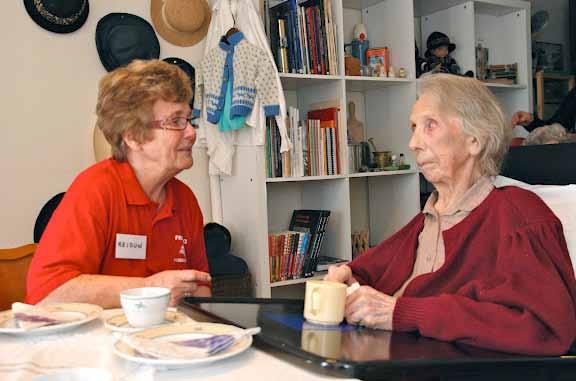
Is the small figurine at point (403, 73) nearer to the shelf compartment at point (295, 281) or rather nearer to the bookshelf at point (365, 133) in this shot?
the bookshelf at point (365, 133)

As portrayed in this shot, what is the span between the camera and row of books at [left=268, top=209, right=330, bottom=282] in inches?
113

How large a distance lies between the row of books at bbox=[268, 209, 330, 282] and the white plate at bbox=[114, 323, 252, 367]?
73.0 inches

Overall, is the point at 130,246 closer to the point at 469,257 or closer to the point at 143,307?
the point at 143,307

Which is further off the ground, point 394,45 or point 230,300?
point 394,45

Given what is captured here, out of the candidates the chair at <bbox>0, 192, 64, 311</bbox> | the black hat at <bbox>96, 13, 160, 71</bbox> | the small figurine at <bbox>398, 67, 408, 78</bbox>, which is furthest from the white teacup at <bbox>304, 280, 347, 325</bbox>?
the small figurine at <bbox>398, 67, 408, 78</bbox>

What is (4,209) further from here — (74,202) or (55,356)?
(55,356)

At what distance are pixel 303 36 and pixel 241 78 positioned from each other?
468 mm

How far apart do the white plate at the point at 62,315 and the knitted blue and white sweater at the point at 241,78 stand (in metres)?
1.57

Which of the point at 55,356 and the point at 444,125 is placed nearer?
the point at 55,356

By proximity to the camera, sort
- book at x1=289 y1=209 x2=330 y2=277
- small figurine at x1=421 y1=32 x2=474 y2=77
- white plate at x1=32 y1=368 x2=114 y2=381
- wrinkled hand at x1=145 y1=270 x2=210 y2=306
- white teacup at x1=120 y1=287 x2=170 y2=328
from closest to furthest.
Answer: white plate at x1=32 y1=368 x2=114 y2=381
white teacup at x1=120 y1=287 x2=170 y2=328
wrinkled hand at x1=145 y1=270 x2=210 y2=306
book at x1=289 y1=209 x2=330 y2=277
small figurine at x1=421 y1=32 x2=474 y2=77

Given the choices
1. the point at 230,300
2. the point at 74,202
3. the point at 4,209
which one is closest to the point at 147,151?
the point at 74,202

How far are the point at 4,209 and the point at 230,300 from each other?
1687mm

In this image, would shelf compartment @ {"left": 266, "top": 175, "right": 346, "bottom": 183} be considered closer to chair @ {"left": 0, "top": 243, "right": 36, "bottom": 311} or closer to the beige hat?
the beige hat

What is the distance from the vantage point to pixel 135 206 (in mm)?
1669
